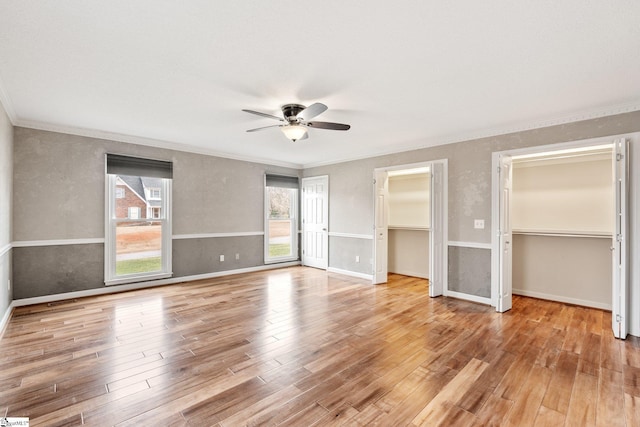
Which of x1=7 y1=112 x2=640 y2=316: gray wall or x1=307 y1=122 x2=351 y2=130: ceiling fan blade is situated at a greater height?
x1=307 y1=122 x2=351 y2=130: ceiling fan blade

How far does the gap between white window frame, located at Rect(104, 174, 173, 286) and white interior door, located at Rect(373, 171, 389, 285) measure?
12.4 ft

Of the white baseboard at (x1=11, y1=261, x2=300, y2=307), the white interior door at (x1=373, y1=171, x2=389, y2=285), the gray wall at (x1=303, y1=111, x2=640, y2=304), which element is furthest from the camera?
the white interior door at (x1=373, y1=171, x2=389, y2=285)

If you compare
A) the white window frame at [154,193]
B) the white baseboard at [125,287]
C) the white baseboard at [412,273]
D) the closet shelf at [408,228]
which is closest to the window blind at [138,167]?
the white window frame at [154,193]

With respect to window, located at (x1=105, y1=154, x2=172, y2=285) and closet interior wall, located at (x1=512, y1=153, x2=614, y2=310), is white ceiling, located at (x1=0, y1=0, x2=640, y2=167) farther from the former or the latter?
closet interior wall, located at (x1=512, y1=153, x2=614, y2=310)

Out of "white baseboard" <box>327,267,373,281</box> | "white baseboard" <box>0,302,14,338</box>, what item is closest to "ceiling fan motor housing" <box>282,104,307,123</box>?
"white baseboard" <box>327,267,373,281</box>

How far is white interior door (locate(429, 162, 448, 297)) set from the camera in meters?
4.83

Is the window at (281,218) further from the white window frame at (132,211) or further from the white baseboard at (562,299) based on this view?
the white baseboard at (562,299)

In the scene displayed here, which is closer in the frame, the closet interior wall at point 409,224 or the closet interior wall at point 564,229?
the closet interior wall at point 564,229

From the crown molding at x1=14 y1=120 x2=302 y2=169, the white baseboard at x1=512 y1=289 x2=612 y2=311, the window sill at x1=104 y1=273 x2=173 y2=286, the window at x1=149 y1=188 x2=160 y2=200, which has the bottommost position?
the white baseboard at x1=512 y1=289 x2=612 y2=311

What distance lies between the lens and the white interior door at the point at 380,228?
18.5 ft

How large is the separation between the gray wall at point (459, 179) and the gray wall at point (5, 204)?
507 centimetres

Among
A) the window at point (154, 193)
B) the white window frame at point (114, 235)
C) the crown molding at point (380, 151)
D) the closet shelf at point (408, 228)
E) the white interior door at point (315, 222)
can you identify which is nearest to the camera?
the crown molding at point (380, 151)

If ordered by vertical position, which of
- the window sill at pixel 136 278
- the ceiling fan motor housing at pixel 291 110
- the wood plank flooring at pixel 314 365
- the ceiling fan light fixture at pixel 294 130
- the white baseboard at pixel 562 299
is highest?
the ceiling fan motor housing at pixel 291 110

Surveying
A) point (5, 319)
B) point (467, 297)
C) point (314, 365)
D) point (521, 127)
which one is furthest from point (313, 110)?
point (5, 319)
